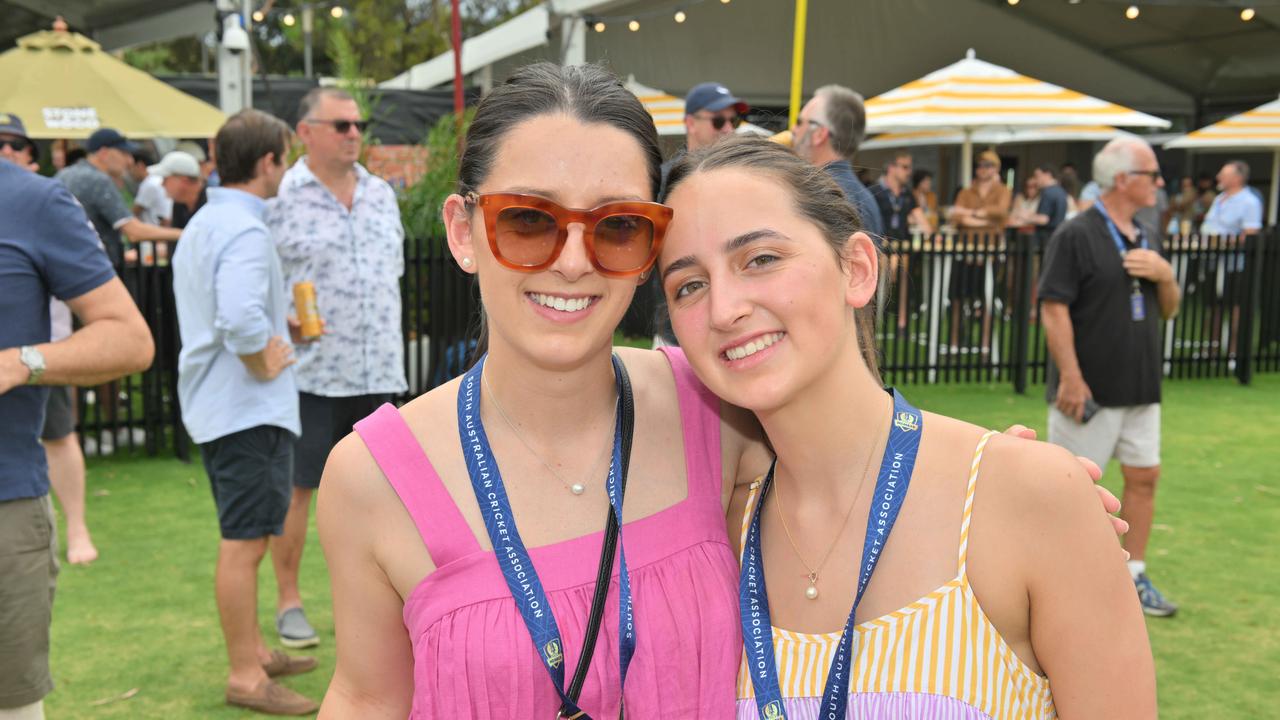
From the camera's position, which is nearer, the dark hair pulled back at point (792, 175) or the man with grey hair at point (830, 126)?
the dark hair pulled back at point (792, 175)

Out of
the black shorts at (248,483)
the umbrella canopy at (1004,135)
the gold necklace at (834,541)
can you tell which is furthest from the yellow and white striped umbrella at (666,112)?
the gold necklace at (834,541)

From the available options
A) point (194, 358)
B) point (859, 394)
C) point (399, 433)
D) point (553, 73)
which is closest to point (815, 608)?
point (859, 394)

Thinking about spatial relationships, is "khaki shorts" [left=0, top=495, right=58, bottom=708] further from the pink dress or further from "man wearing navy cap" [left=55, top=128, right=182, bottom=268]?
"man wearing navy cap" [left=55, top=128, right=182, bottom=268]

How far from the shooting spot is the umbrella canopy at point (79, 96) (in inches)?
455

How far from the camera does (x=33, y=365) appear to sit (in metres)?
2.77

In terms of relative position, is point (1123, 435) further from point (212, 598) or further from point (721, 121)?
point (212, 598)

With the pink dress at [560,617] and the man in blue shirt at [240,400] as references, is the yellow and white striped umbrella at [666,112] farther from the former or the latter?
the pink dress at [560,617]

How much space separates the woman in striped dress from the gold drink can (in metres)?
3.77

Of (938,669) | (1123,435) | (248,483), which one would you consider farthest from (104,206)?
(938,669)

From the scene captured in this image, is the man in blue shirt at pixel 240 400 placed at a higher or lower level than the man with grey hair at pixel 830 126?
lower

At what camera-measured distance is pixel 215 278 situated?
4.75 m

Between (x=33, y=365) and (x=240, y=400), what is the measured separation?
1942 millimetres

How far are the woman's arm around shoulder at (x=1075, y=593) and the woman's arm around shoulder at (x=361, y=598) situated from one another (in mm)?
1062

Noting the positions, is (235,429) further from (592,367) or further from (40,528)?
(592,367)
